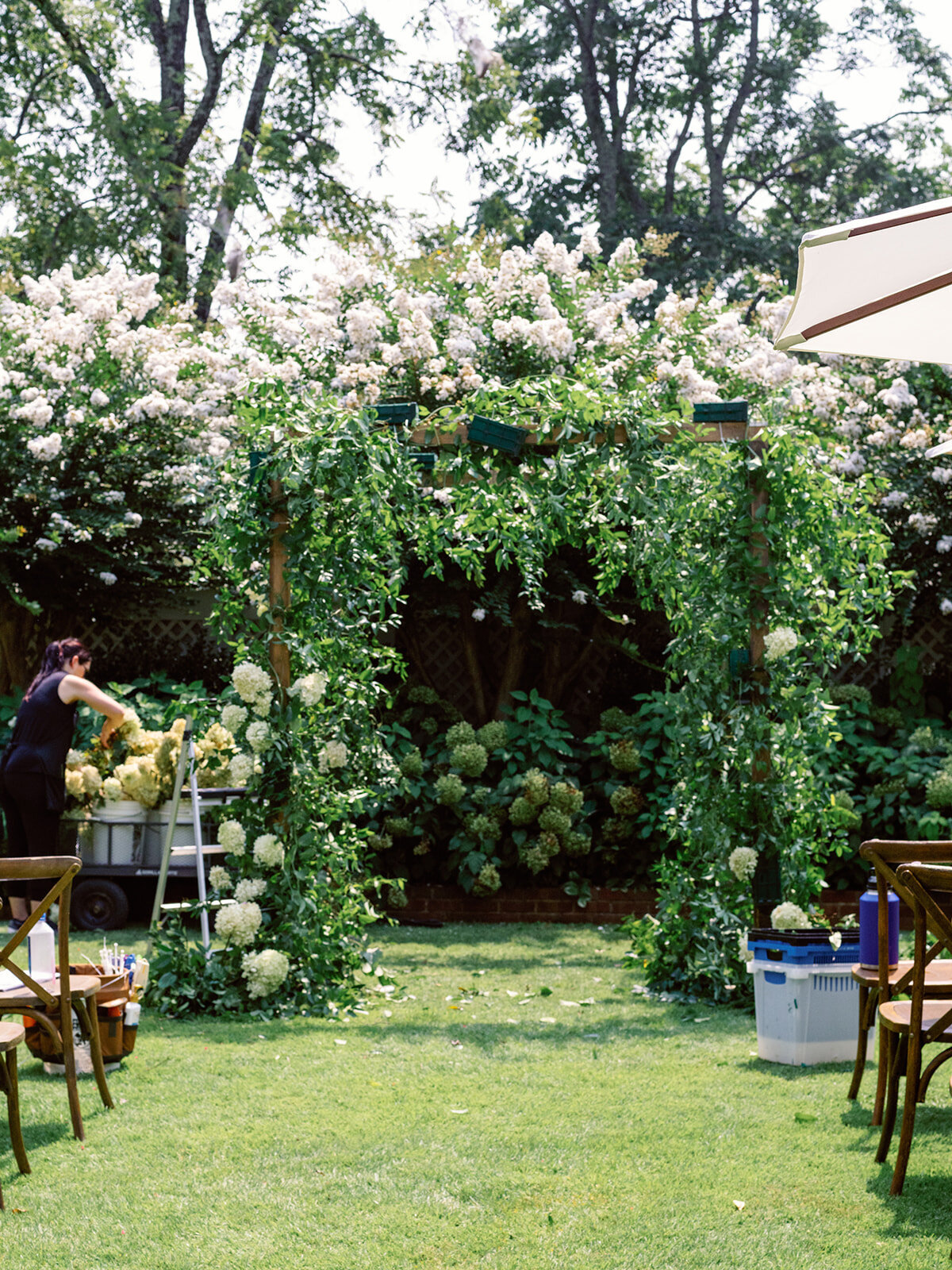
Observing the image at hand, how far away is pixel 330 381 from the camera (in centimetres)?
855

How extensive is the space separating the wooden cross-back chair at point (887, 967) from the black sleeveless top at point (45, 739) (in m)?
3.69

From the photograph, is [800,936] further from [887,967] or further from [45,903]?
[45,903]

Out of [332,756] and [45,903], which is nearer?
[45,903]

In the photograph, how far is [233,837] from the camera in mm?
5285

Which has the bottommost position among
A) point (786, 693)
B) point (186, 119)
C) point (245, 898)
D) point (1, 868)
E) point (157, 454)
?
point (245, 898)

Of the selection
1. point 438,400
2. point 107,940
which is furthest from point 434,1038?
point 438,400

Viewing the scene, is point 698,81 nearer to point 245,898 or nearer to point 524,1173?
point 245,898

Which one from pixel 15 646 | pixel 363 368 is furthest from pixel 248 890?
pixel 15 646

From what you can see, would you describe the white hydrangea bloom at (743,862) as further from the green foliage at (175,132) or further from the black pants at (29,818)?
the green foliage at (175,132)

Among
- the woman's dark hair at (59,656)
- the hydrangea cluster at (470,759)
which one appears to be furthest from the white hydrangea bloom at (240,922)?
the hydrangea cluster at (470,759)

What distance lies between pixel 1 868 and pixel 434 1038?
2.15m

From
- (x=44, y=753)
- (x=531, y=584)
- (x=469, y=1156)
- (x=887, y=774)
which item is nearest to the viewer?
(x=469, y=1156)

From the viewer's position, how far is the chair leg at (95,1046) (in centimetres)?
384

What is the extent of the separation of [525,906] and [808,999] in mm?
3570
